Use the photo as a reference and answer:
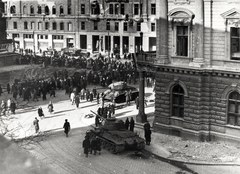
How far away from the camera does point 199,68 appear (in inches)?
1127

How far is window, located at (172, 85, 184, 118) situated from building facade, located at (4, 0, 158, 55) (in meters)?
41.4

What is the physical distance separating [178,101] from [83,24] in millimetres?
53187

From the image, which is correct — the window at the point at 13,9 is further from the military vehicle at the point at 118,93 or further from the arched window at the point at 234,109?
the arched window at the point at 234,109

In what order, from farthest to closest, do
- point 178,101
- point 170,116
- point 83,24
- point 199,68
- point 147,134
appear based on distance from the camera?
point 83,24, point 170,116, point 178,101, point 147,134, point 199,68

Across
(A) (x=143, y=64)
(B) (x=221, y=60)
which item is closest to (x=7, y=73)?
(A) (x=143, y=64)

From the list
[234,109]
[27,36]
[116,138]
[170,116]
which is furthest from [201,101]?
[27,36]

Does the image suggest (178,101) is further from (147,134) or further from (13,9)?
(13,9)

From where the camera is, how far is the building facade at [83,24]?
75.6m

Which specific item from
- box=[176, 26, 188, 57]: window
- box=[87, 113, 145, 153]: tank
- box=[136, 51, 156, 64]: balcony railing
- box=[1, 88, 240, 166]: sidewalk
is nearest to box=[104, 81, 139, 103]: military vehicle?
box=[1, 88, 240, 166]: sidewalk

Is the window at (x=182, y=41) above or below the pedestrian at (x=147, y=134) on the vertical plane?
above

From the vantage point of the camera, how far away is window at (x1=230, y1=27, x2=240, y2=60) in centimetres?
2783

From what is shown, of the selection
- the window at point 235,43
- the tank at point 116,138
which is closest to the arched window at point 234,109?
the window at point 235,43

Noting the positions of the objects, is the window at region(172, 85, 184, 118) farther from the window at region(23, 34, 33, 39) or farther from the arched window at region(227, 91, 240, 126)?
the window at region(23, 34, 33, 39)

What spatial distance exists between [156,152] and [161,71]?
6354 millimetres
